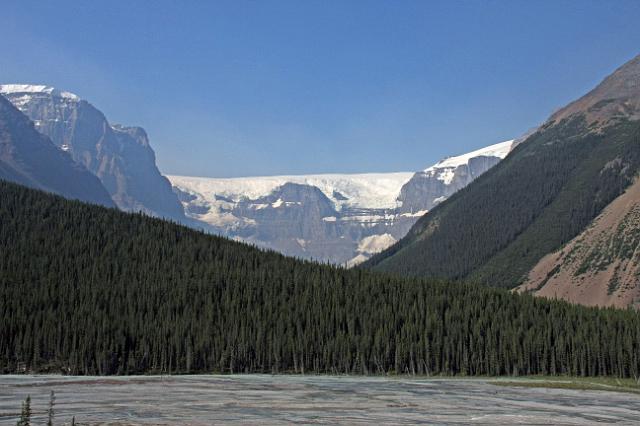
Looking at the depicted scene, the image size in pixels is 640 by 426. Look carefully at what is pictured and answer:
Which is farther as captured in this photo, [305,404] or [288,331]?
[288,331]

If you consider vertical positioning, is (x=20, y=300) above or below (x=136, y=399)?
above

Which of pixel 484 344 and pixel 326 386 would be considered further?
pixel 484 344

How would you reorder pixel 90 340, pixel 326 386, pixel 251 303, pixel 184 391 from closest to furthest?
pixel 184 391 → pixel 326 386 → pixel 90 340 → pixel 251 303

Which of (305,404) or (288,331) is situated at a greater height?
(288,331)

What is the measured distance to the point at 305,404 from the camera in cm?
7544

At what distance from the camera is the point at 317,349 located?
6299 inches

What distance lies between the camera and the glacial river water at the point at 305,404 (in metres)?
62.7

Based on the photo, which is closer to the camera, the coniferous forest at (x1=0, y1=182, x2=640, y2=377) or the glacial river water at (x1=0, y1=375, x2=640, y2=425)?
the glacial river water at (x1=0, y1=375, x2=640, y2=425)

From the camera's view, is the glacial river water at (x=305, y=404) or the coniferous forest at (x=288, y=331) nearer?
the glacial river water at (x=305, y=404)

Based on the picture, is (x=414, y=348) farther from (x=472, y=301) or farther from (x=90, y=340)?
(x=90, y=340)

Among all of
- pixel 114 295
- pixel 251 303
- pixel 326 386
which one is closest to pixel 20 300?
pixel 114 295

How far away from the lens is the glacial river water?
62.7m

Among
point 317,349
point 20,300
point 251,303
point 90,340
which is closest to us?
point 90,340

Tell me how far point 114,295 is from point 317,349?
176 feet
